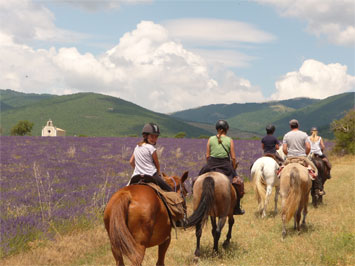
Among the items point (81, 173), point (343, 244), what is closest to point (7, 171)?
point (81, 173)

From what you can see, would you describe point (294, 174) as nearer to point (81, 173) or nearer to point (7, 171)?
point (81, 173)

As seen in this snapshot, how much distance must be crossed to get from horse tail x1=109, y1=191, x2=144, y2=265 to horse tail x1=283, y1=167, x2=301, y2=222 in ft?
17.8

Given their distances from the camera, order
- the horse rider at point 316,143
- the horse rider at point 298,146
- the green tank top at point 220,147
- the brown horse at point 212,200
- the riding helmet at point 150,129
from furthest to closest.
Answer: the horse rider at point 316,143 < the horse rider at point 298,146 < the green tank top at point 220,147 < the brown horse at point 212,200 < the riding helmet at point 150,129

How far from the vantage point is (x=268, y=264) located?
7406 millimetres

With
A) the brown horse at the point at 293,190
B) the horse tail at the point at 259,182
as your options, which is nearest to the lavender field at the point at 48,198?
the horse tail at the point at 259,182

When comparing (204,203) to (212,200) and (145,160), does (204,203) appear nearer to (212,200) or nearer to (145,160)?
(212,200)

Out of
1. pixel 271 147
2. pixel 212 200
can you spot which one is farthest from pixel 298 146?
pixel 212 200

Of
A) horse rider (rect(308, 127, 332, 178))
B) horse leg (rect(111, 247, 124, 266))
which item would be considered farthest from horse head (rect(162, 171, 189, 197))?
horse rider (rect(308, 127, 332, 178))

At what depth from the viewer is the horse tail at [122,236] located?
5.18 m

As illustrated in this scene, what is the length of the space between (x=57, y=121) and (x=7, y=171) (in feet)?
601

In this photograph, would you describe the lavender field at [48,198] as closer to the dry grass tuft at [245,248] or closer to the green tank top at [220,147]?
the dry grass tuft at [245,248]

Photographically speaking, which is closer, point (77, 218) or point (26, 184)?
point (77, 218)

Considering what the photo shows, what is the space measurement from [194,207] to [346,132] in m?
27.8

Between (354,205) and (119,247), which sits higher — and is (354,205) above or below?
below
